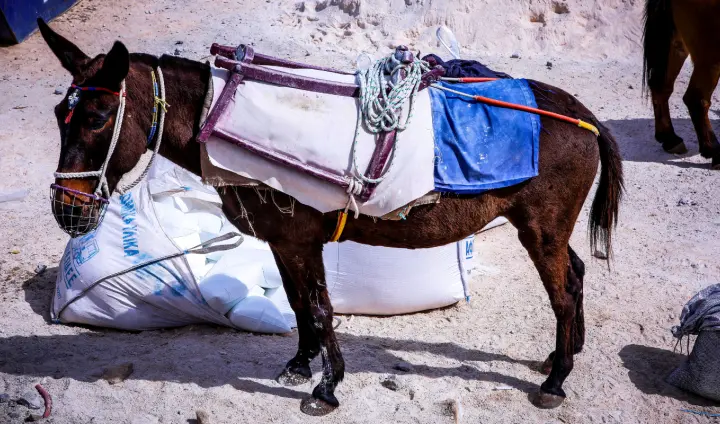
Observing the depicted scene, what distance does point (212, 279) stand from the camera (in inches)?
160

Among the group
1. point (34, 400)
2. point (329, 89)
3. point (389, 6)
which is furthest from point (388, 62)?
point (389, 6)

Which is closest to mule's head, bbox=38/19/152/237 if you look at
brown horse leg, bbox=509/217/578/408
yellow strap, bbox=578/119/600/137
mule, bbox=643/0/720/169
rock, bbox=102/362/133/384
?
rock, bbox=102/362/133/384

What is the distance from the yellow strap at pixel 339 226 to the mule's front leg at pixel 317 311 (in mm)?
84

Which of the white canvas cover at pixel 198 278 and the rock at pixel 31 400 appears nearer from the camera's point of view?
the rock at pixel 31 400

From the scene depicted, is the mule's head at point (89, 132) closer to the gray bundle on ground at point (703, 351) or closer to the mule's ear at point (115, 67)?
the mule's ear at point (115, 67)

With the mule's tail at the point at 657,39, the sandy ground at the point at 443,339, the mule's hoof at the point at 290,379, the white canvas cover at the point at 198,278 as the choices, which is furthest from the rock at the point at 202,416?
the mule's tail at the point at 657,39

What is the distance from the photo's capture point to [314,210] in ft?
10.5

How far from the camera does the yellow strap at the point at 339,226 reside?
10.4 feet

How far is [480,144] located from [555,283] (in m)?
0.85

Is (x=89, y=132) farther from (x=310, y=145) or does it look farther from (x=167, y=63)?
(x=310, y=145)

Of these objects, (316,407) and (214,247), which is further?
(214,247)

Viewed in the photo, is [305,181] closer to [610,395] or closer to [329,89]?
[329,89]

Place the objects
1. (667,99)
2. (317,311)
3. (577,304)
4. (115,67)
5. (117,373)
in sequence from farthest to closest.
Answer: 1. (667,99)
2. (577,304)
3. (117,373)
4. (317,311)
5. (115,67)

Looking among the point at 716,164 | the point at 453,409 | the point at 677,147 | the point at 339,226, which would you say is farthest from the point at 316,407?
the point at 677,147
